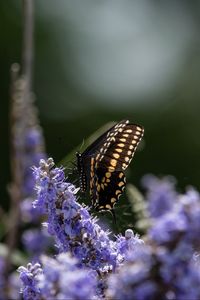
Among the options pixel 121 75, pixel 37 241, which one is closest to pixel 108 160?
pixel 37 241

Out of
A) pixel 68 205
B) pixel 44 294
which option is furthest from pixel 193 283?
pixel 68 205

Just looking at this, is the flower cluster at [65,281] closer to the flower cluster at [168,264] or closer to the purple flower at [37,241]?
the flower cluster at [168,264]

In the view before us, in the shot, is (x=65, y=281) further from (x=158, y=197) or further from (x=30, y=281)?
(x=30, y=281)

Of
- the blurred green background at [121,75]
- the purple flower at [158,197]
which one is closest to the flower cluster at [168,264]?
the purple flower at [158,197]

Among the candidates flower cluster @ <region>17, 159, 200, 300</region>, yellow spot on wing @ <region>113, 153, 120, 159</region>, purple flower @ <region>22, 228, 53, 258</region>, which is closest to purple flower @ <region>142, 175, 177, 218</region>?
flower cluster @ <region>17, 159, 200, 300</region>

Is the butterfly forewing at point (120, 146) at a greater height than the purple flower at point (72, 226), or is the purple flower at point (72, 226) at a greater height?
the butterfly forewing at point (120, 146)

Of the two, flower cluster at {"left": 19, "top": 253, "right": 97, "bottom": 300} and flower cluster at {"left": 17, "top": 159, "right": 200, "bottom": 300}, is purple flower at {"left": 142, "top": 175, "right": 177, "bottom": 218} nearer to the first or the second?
flower cluster at {"left": 17, "top": 159, "right": 200, "bottom": 300}

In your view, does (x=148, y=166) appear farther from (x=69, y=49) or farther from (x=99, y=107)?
(x=69, y=49)
